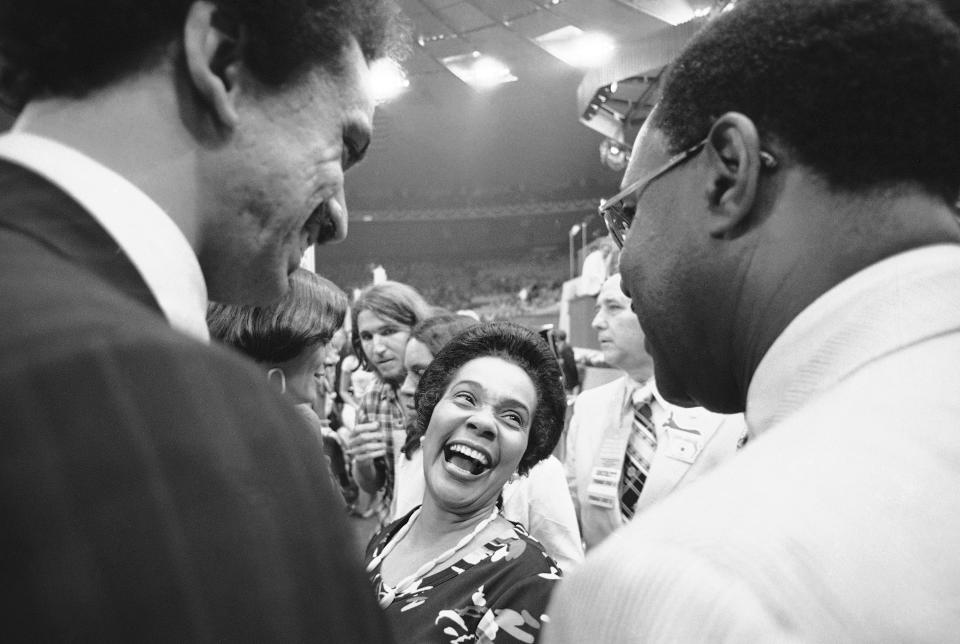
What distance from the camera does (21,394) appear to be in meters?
0.43

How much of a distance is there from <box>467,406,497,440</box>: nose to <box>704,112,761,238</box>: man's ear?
48.4 inches

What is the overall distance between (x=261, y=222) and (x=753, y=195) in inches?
23.2

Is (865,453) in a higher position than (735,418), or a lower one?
higher

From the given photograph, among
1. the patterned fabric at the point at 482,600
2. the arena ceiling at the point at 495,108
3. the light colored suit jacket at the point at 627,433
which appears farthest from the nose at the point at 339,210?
the arena ceiling at the point at 495,108

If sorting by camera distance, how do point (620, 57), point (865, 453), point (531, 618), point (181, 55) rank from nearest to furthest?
1. point (865, 453)
2. point (181, 55)
3. point (531, 618)
4. point (620, 57)

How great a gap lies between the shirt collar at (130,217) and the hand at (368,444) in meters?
2.89

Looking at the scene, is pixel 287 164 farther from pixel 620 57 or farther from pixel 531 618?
pixel 620 57

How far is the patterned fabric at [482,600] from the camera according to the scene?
1537mm

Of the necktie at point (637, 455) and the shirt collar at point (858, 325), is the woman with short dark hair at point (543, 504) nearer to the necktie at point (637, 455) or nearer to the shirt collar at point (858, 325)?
the necktie at point (637, 455)

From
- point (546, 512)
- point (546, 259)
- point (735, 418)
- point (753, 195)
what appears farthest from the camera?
point (546, 259)

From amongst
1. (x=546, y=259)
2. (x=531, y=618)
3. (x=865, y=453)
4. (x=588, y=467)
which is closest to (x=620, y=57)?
(x=588, y=467)

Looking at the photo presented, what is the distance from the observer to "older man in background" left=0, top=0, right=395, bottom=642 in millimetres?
419

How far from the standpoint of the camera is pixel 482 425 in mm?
2059

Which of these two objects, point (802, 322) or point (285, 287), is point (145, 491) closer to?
point (285, 287)
